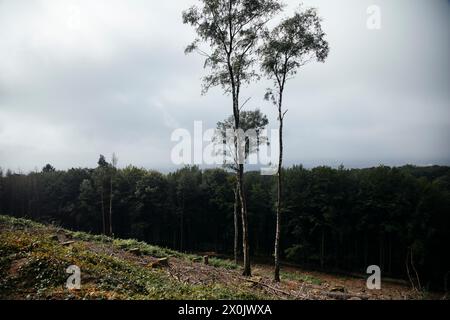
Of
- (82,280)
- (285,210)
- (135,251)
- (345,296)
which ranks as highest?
(82,280)

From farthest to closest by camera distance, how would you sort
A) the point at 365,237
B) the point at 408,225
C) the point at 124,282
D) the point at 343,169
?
the point at 343,169 → the point at 365,237 → the point at 408,225 → the point at 124,282

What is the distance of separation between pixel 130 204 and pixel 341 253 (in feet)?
113

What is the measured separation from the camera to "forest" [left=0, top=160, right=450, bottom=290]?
33906 millimetres

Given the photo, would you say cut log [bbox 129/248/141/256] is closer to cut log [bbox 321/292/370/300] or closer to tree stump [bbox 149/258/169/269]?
tree stump [bbox 149/258/169/269]

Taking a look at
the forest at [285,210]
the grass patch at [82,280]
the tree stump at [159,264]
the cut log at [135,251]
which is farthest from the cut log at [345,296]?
the forest at [285,210]

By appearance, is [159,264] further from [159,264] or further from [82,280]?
[82,280]

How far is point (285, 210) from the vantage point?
134 feet

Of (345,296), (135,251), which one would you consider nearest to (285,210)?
(135,251)

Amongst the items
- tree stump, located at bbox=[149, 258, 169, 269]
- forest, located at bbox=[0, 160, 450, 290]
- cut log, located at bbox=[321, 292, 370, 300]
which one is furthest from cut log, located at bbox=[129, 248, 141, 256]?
forest, located at bbox=[0, 160, 450, 290]

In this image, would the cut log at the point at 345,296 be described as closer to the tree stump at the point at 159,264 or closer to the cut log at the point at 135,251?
the tree stump at the point at 159,264
